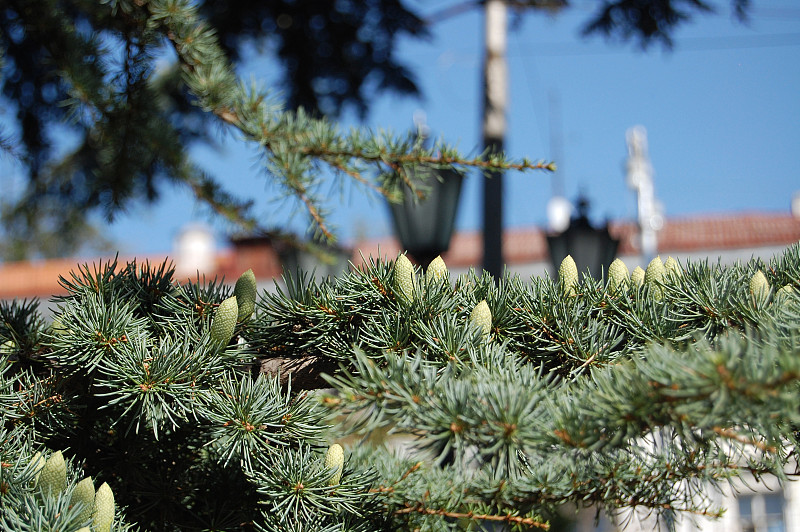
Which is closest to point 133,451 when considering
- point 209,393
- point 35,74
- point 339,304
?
point 209,393

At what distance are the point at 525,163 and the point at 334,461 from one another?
0.58 metres

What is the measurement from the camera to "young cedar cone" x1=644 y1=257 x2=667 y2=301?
88 centimetres

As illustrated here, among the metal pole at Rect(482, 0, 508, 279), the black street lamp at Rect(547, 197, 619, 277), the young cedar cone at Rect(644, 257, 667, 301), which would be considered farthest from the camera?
the metal pole at Rect(482, 0, 508, 279)

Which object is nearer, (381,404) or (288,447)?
(381,404)

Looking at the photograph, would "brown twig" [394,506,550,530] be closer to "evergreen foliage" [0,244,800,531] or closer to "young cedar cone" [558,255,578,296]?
"evergreen foliage" [0,244,800,531]

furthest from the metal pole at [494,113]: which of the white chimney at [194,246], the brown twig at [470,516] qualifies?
the white chimney at [194,246]

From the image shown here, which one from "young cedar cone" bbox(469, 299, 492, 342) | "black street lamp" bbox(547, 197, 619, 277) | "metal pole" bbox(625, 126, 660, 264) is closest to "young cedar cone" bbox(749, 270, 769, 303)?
→ "young cedar cone" bbox(469, 299, 492, 342)

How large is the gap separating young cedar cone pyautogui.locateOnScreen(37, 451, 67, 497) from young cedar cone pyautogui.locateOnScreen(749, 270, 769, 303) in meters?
0.79

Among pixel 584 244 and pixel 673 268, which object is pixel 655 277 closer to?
pixel 673 268

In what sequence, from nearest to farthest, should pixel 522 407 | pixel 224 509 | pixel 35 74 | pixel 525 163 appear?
1. pixel 522 407
2. pixel 224 509
3. pixel 525 163
4. pixel 35 74

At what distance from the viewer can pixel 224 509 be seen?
0.93 meters

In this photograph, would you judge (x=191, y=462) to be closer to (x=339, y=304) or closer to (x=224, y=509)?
(x=224, y=509)

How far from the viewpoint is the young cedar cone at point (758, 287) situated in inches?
31.6

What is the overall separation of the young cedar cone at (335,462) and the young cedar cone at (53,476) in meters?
0.29
